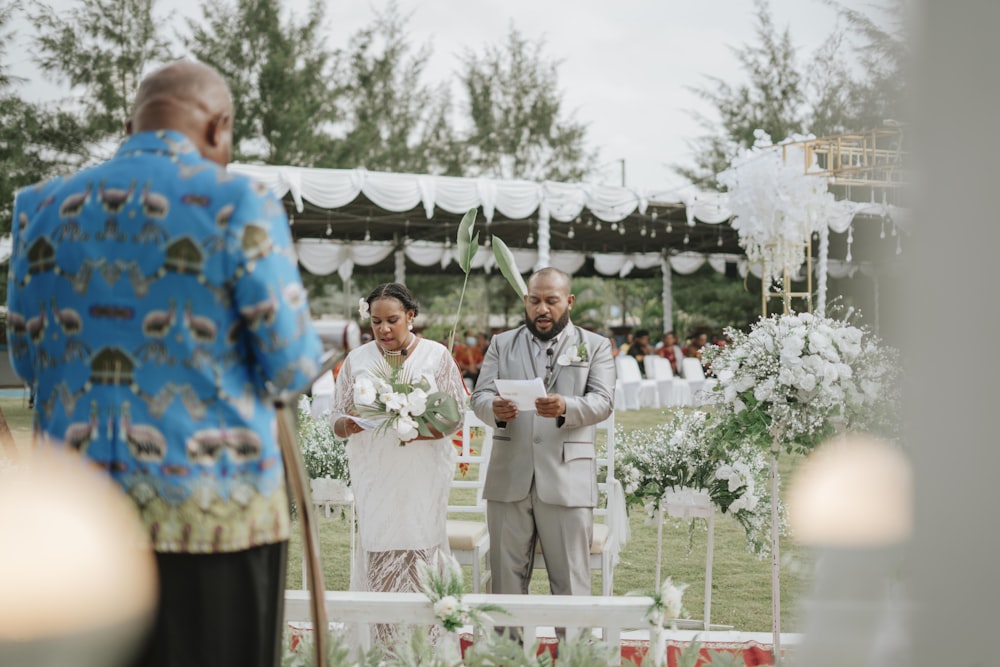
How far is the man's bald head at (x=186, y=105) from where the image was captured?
2053 millimetres

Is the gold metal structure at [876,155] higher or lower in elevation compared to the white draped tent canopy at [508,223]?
lower

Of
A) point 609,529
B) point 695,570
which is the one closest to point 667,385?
point 695,570

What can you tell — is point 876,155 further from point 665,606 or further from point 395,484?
point 395,484

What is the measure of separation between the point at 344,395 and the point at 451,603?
1827 mm

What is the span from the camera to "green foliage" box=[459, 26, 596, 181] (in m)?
27.5

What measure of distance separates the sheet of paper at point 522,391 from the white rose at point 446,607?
4.68 ft

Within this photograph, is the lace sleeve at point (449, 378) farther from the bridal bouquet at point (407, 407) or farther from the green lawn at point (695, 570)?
the green lawn at point (695, 570)

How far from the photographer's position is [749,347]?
4523 mm

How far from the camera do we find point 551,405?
4.61m

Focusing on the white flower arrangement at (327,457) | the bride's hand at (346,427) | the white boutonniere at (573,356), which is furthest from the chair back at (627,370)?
the bride's hand at (346,427)

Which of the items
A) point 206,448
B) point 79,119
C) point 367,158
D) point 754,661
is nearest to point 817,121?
point 206,448

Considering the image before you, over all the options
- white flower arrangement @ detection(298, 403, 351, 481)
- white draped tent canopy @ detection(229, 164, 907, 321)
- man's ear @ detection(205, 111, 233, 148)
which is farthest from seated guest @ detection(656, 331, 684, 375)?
man's ear @ detection(205, 111, 233, 148)

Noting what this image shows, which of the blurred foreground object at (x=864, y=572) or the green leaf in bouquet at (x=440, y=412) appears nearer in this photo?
the blurred foreground object at (x=864, y=572)

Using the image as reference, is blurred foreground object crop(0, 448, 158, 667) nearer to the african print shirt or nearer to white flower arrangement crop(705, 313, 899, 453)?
the african print shirt
